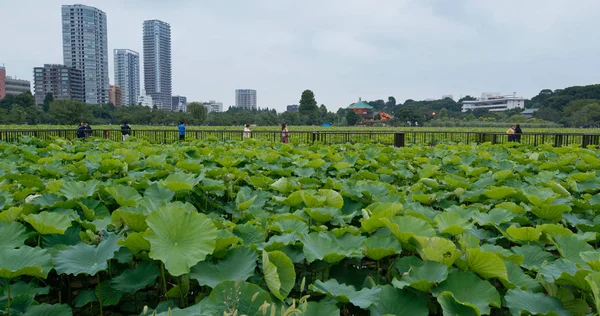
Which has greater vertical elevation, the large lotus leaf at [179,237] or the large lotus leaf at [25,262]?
the large lotus leaf at [179,237]

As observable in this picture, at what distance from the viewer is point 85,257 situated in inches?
57.6

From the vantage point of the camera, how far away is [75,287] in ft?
5.62

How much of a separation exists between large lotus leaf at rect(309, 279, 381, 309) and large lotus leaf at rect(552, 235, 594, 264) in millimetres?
767

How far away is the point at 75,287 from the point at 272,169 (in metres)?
2.28

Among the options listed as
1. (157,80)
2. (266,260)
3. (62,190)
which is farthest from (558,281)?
(157,80)

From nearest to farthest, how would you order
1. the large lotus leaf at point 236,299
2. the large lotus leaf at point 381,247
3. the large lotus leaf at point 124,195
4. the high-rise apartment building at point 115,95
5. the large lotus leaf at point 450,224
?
the large lotus leaf at point 236,299
the large lotus leaf at point 381,247
the large lotus leaf at point 450,224
the large lotus leaf at point 124,195
the high-rise apartment building at point 115,95

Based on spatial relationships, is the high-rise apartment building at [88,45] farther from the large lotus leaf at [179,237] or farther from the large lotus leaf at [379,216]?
the large lotus leaf at [179,237]

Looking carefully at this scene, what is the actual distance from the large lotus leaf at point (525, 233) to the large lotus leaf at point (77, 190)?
78.7 inches

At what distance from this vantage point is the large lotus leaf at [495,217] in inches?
79.7

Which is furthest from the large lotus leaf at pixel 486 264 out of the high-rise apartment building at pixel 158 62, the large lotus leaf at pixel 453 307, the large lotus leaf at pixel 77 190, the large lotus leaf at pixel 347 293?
the high-rise apartment building at pixel 158 62

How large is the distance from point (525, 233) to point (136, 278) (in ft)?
4.79

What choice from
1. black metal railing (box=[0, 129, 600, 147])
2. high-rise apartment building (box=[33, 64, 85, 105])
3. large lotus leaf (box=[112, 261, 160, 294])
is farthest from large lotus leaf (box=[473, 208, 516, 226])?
high-rise apartment building (box=[33, 64, 85, 105])

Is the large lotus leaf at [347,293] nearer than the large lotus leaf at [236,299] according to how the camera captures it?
No

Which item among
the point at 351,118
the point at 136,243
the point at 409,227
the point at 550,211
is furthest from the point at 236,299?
the point at 351,118
